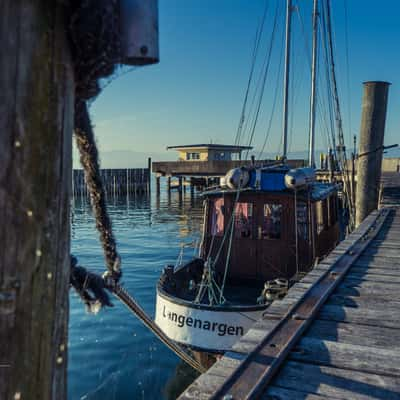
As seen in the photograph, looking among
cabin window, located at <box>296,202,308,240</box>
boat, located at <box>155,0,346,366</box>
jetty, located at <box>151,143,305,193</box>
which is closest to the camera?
boat, located at <box>155,0,346,366</box>

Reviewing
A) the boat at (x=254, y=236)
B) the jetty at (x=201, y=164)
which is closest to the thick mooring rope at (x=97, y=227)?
the boat at (x=254, y=236)

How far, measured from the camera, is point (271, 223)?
33.0ft

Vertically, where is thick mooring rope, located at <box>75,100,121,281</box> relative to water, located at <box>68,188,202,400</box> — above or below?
above

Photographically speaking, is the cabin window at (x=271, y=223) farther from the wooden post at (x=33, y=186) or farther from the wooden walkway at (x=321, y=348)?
the wooden post at (x=33, y=186)

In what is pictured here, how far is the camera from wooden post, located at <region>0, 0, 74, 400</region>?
1.34m

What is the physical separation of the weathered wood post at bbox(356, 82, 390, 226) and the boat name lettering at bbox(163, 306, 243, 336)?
21.5 ft

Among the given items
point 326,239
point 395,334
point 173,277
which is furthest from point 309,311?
point 326,239

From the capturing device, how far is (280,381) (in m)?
2.69

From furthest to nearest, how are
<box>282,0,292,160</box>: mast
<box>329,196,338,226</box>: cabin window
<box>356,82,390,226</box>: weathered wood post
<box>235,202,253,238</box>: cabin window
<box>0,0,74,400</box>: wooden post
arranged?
<box>282,0,292,160</box>: mast
<box>329,196,338,226</box>: cabin window
<box>356,82,390,226</box>: weathered wood post
<box>235,202,253,238</box>: cabin window
<box>0,0,74,400</box>: wooden post

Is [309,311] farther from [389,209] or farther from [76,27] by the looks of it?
[389,209]

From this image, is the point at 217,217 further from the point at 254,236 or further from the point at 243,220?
the point at 254,236

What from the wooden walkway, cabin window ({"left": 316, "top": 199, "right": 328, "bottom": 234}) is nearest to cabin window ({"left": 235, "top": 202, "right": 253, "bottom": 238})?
cabin window ({"left": 316, "top": 199, "right": 328, "bottom": 234})

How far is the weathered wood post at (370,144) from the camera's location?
1154 centimetres

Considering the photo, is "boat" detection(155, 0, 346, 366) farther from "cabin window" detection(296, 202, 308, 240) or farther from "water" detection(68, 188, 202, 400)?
"water" detection(68, 188, 202, 400)
